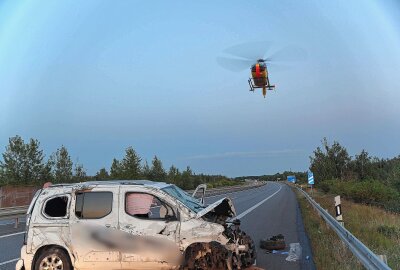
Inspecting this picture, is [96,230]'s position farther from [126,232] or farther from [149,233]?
[149,233]

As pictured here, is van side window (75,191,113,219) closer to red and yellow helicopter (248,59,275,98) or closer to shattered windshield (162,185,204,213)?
shattered windshield (162,185,204,213)

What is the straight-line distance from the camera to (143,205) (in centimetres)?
808

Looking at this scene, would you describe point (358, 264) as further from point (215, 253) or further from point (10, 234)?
point (10, 234)

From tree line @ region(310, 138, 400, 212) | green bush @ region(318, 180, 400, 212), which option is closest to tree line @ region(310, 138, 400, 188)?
tree line @ region(310, 138, 400, 212)

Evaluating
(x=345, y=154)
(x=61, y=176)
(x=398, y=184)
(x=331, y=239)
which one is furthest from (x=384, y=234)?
(x=345, y=154)

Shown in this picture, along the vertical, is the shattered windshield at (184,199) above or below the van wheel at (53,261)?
above

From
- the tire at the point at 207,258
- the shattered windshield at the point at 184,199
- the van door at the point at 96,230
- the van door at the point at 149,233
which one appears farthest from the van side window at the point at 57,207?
the tire at the point at 207,258

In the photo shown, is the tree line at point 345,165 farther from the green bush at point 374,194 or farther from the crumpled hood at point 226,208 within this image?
the crumpled hood at point 226,208

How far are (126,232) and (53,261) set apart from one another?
139 centimetres

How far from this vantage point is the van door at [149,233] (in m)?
7.67

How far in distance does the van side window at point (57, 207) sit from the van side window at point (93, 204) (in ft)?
0.94

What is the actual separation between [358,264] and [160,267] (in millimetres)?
3699

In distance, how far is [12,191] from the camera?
3416 cm

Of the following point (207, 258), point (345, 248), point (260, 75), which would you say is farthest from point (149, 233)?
point (260, 75)
